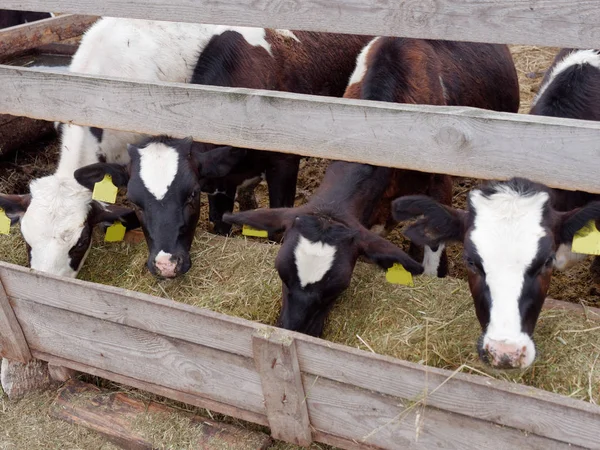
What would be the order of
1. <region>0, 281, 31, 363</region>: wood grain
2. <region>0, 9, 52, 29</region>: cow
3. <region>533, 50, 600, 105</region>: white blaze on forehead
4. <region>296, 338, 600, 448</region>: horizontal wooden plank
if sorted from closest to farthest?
1. <region>296, 338, 600, 448</region>: horizontal wooden plank
2. <region>0, 281, 31, 363</region>: wood grain
3. <region>533, 50, 600, 105</region>: white blaze on forehead
4. <region>0, 9, 52, 29</region>: cow

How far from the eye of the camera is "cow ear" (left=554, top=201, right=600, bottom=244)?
3.05 meters

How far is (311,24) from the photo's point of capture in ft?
9.82

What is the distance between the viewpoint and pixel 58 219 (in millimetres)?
4207

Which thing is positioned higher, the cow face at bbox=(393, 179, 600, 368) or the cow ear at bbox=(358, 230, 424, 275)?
the cow face at bbox=(393, 179, 600, 368)

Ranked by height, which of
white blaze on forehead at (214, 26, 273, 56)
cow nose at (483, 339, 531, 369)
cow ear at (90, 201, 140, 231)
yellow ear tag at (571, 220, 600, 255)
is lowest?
cow ear at (90, 201, 140, 231)

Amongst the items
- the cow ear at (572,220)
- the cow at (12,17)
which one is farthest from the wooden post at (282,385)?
the cow at (12,17)

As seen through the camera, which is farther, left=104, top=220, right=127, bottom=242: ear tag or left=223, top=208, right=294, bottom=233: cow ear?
left=104, top=220, right=127, bottom=242: ear tag

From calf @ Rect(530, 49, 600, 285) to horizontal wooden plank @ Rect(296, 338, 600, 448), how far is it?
1.62 meters

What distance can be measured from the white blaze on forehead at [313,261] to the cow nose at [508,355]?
1027mm

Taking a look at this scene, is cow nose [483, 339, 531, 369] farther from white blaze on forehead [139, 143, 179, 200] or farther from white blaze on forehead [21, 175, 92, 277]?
white blaze on forehead [21, 175, 92, 277]

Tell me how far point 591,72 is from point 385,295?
7.06 feet

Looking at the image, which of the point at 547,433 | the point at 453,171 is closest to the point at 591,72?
the point at 453,171

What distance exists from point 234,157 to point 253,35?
1309mm

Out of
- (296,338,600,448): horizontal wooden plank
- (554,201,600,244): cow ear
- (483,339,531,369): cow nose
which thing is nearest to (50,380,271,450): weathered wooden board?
(296,338,600,448): horizontal wooden plank
